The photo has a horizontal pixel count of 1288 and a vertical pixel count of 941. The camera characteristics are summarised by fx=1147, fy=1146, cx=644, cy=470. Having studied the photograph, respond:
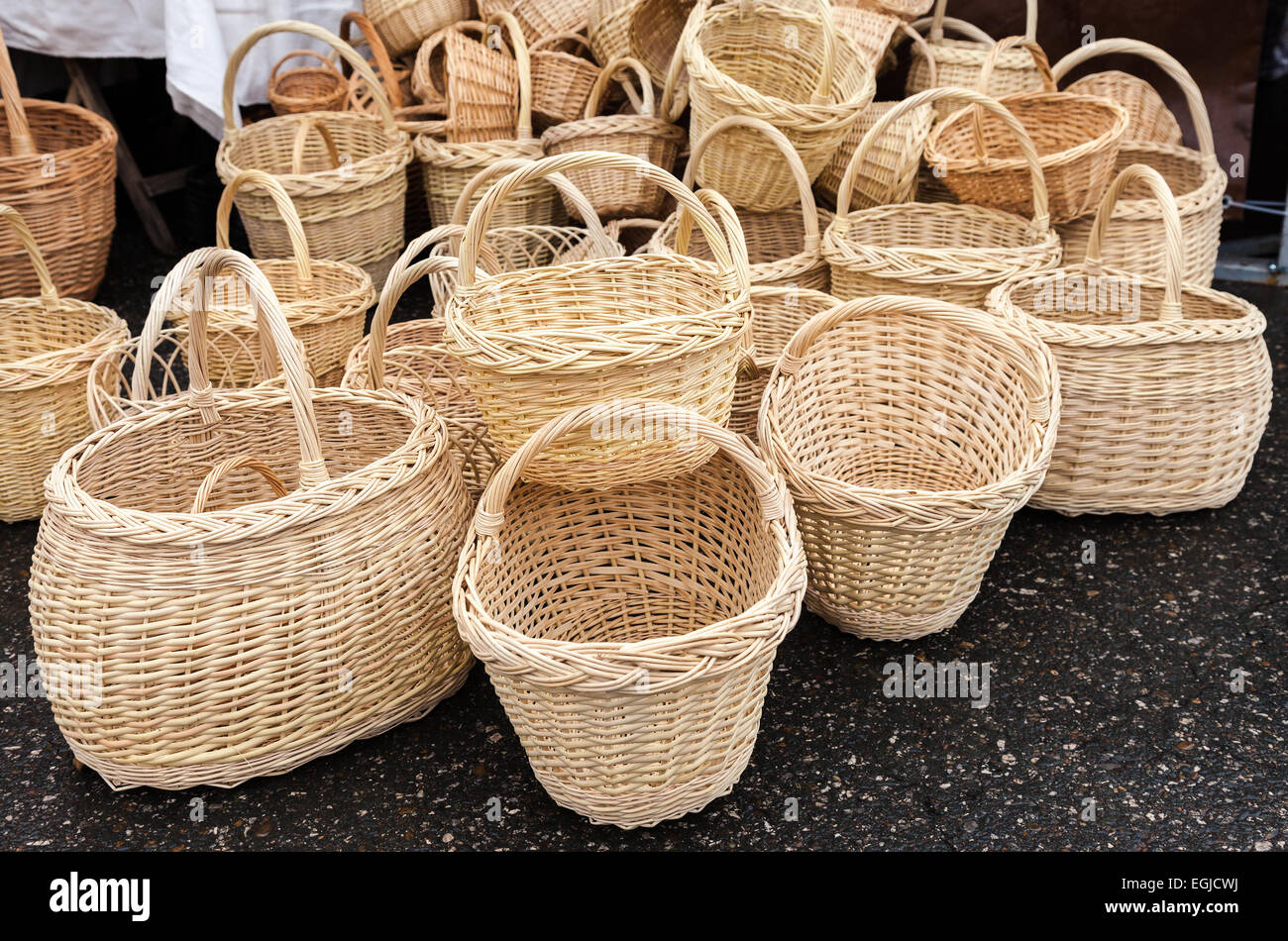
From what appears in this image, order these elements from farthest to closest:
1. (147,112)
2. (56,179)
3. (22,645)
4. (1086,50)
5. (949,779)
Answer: (147,112) < (56,179) < (1086,50) < (22,645) < (949,779)

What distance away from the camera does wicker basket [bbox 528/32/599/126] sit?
3.20 meters

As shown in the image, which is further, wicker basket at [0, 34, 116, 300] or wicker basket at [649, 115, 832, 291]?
wicker basket at [0, 34, 116, 300]

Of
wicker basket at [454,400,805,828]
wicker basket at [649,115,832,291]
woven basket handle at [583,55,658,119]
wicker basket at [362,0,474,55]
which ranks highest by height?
wicker basket at [362,0,474,55]

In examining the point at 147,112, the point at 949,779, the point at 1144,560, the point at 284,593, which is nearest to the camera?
the point at 284,593

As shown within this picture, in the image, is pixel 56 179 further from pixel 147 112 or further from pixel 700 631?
pixel 700 631

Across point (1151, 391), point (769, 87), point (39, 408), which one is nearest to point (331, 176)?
point (39, 408)

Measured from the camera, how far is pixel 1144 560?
2.17 m

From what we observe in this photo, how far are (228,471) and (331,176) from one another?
3.99 ft

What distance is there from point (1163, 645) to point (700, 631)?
990 millimetres

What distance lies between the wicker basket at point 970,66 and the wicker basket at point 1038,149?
83mm

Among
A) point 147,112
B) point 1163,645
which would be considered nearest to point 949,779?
point 1163,645

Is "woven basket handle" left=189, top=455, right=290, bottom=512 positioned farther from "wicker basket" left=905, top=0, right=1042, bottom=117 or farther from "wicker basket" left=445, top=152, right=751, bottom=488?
"wicker basket" left=905, top=0, right=1042, bottom=117

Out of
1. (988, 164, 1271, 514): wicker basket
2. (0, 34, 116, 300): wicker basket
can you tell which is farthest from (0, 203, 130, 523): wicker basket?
(988, 164, 1271, 514): wicker basket

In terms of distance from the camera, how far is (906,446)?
2.24 meters
